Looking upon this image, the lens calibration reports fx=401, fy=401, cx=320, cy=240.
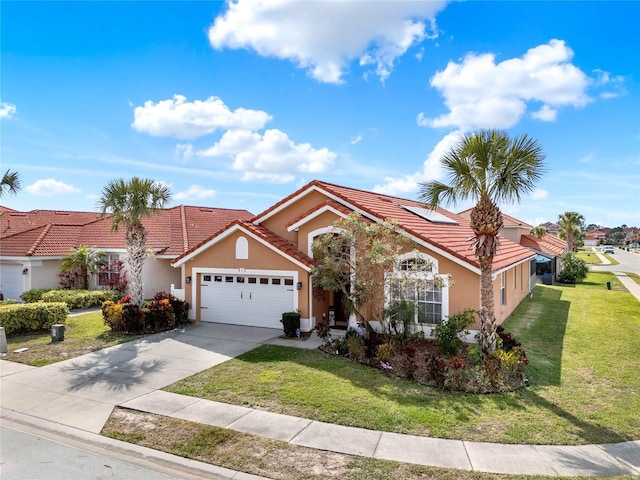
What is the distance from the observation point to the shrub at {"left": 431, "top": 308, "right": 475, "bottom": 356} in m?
12.7

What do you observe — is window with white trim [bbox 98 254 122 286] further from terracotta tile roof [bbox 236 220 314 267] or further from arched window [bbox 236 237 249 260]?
terracotta tile roof [bbox 236 220 314 267]

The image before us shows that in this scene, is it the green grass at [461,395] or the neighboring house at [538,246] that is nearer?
the green grass at [461,395]

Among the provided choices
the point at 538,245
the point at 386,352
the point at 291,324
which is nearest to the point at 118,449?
the point at 386,352

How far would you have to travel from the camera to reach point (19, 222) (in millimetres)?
29438

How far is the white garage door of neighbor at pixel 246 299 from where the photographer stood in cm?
1652

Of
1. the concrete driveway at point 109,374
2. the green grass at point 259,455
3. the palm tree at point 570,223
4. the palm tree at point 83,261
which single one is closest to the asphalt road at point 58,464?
the green grass at point 259,455

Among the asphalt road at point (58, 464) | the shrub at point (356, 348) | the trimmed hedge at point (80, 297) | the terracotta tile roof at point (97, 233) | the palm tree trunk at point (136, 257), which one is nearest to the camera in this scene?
the asphalt road at point (58, 464)

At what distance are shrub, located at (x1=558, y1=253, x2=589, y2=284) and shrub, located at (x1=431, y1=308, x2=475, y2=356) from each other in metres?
27.6

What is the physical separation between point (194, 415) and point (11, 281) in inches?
857

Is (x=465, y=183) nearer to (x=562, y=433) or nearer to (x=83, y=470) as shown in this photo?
(x=562, y=433)

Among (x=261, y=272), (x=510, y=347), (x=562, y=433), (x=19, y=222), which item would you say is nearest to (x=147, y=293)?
(x=261, y=272)

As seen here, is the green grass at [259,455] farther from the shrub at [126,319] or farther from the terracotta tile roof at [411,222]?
the terracotta tile roof at [411,222]

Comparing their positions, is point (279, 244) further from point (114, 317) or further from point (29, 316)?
point (29, 316)

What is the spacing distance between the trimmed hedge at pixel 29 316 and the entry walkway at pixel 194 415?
3.92 m
